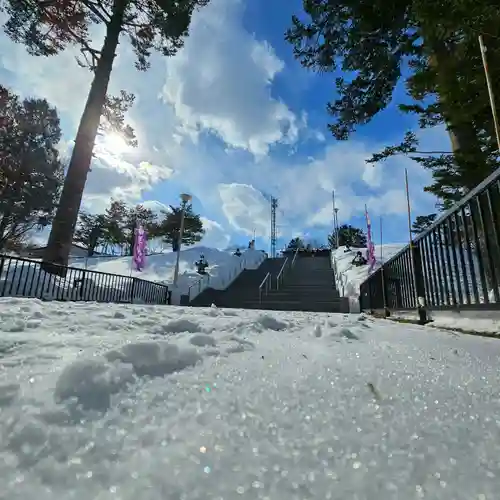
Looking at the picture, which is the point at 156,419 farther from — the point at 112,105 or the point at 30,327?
the point at 112,105

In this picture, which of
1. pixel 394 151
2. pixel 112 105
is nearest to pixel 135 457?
pixel 394 151

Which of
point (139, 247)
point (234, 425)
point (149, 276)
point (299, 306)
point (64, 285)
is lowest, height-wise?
point (234, 425)

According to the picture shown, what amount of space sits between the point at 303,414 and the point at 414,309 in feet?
10.5

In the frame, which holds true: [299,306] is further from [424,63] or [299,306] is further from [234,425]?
[234,425]

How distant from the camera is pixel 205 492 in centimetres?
43

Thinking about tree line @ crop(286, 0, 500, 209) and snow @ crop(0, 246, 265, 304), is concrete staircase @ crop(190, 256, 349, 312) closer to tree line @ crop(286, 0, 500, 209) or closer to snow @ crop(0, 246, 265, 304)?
snow @ crop(0, 246, 265, 304)

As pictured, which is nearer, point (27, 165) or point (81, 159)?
point (81, 159)

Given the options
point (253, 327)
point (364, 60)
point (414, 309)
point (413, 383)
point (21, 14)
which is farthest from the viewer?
point (21, 14)

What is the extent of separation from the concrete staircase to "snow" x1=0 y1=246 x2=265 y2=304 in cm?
93

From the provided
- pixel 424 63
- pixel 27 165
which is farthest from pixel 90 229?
pixel 424 63

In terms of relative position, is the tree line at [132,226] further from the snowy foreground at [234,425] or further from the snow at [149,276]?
the snowy foreground at [234,425]

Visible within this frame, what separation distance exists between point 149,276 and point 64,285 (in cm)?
1039

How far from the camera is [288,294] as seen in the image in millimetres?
12695

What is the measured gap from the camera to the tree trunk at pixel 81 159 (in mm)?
7996
